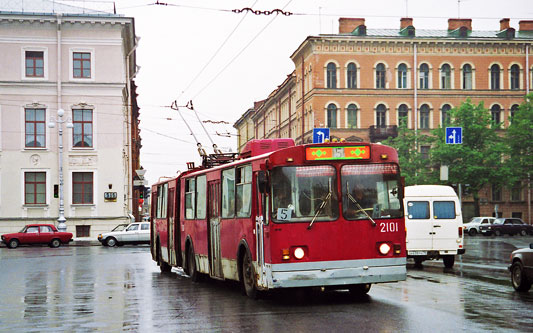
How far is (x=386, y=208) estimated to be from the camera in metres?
13.6

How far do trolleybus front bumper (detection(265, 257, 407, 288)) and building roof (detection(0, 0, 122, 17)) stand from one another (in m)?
45.0

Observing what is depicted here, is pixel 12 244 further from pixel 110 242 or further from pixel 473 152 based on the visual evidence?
pixel 473 152

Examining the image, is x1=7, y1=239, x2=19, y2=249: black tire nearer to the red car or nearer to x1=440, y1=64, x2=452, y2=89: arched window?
the red car

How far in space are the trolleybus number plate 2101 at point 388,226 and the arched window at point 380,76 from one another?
6355cm

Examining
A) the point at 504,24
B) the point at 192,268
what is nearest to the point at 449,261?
the point at 192,268

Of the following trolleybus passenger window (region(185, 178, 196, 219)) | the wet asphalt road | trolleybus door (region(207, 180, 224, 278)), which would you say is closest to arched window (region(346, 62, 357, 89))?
the wet asphalt road

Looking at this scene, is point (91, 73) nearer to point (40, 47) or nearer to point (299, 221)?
point (40, 47)

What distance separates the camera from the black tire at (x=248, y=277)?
14.3m

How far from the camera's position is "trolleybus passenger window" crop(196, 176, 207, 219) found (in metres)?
18.2

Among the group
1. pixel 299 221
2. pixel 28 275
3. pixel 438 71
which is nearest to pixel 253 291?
pixel 299 221

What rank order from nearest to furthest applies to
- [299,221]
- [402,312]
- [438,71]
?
[402,312]
[299,221]
[438,71]

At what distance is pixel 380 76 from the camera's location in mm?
76250

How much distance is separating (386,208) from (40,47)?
44.7 meters

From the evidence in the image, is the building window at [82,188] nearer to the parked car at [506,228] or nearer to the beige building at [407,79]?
the beige building at [407,79]
